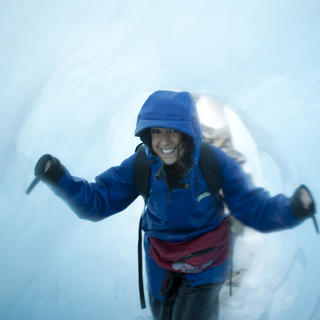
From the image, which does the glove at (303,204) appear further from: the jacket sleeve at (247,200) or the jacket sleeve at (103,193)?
the jacket sleeve at (103,193)

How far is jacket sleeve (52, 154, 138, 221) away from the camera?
123 cm

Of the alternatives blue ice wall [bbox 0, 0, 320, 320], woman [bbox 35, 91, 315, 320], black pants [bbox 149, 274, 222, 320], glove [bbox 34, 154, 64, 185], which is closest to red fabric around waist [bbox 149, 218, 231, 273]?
woman [bbox 35, 91, 315, 320]

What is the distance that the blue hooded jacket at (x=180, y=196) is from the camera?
1.12 m

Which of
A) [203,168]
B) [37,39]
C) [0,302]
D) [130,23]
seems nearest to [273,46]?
[130,23]

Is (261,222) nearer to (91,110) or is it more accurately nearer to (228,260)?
(228,260)

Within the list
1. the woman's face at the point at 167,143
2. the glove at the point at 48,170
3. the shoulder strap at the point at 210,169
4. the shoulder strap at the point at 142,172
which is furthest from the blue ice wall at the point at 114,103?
the shoulder strap at the point at 210,169

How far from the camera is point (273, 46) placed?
→ 1.93 m

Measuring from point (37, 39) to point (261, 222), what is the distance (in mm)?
1524

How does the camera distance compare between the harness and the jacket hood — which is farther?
the harness

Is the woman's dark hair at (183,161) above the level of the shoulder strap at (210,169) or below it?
above

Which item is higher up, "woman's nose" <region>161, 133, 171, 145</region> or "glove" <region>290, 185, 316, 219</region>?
"woman's nose" <region>161, 133, 171, 145</region>

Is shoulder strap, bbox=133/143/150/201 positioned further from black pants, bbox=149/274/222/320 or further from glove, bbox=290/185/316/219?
glove, bbox=290/185/316/219

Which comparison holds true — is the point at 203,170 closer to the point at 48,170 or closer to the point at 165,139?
the point at 165,139

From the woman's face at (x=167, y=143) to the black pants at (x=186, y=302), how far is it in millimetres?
579
